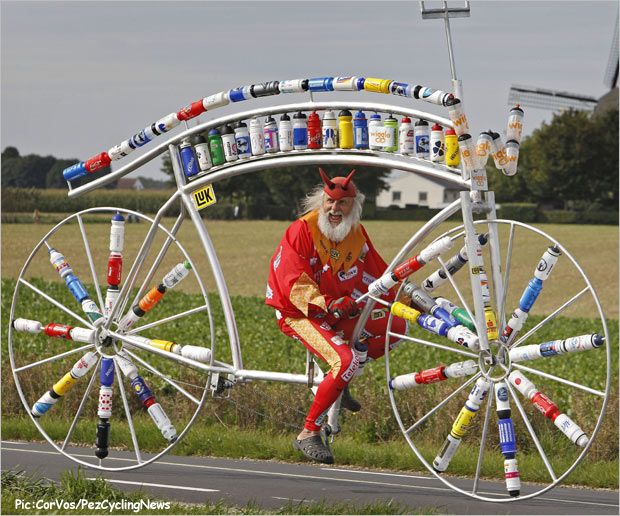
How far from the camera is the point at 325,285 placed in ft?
26.3

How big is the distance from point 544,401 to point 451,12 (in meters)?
2.58

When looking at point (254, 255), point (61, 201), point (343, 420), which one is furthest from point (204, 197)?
point (61, 201)

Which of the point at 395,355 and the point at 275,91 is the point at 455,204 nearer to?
the point at 275,91

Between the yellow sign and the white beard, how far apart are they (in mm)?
959

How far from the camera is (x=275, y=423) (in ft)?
36.9

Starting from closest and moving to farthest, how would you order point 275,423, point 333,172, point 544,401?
point 544,401
point 275,423
point 333,172

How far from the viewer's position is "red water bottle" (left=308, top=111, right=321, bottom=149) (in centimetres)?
781

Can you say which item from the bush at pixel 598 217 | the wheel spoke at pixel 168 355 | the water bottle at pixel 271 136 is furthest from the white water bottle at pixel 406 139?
the bush at pixel 598 217

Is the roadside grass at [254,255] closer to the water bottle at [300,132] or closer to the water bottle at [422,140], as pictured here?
the water bottle at [300,132]

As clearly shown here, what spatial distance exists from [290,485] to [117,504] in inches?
71.6

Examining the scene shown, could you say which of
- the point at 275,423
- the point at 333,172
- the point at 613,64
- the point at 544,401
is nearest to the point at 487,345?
the point at 544,401

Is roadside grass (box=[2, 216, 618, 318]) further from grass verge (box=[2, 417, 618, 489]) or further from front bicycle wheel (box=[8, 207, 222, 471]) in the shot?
grass verge (box=[2, 417, 618, 489])

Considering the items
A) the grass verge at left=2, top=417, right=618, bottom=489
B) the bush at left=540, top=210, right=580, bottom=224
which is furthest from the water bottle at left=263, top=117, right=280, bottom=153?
the bush at left=540, top=210, right=580, bottom=224

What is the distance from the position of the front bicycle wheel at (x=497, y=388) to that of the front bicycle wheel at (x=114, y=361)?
1705mm
